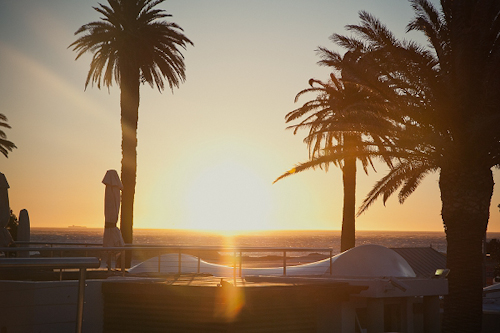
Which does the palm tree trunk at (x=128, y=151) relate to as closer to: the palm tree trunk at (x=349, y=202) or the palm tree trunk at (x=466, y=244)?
the palm tree trunk at (x=349, y=202)

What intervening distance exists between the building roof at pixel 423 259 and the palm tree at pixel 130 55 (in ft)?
68.5

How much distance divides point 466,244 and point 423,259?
1052 inches

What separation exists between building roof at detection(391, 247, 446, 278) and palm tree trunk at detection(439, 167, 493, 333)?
2360 cm

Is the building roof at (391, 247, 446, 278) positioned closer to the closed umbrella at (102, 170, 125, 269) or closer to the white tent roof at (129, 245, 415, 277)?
the white tent roof at (129, 245, 415, 277)

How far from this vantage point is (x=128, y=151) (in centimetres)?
2556

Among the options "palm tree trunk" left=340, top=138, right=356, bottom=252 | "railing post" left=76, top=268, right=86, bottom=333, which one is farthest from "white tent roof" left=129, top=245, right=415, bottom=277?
"railing post" left=76, top=268, right=86, bottom=333

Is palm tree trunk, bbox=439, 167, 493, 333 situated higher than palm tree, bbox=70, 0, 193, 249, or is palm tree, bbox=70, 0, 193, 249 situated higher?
palm tree, bbox=70, 0, 193, 249

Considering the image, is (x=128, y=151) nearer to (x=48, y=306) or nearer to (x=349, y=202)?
(x=349, y=202)

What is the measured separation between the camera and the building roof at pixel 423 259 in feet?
130

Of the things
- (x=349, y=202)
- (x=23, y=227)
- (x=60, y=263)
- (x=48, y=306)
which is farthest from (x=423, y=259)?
(x=60, y=263)

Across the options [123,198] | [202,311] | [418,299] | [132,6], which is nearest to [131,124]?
[123,198]

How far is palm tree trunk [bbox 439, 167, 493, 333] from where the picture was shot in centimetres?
1568

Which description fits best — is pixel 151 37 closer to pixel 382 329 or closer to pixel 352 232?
pixel 352 232

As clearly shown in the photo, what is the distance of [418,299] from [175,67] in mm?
16848
